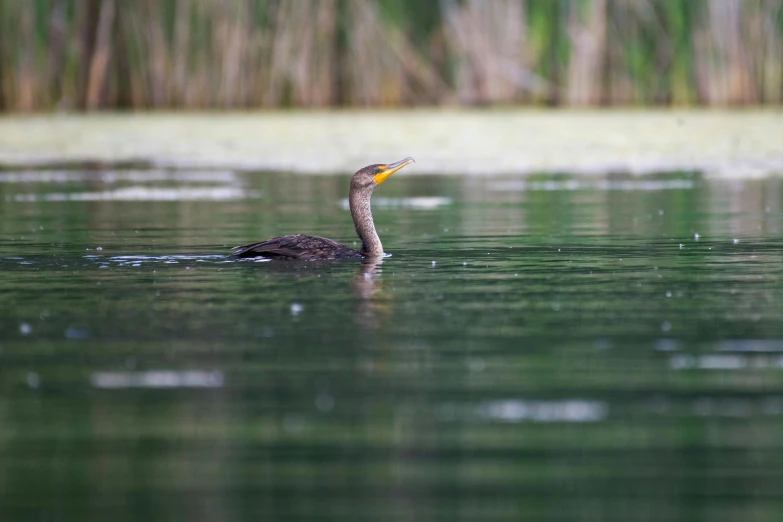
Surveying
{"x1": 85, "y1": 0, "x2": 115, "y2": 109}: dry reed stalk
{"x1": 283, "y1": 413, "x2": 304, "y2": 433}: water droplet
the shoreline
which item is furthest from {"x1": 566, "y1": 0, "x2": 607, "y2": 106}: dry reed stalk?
{"x1": 283, "y1": 413, "x2": 304, "y2": 433}: water droplet

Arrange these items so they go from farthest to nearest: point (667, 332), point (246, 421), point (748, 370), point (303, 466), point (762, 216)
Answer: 1. point (762, 216)
2. point (667, 332)
3. point (748, 370)
4. point (246, 421)
5. point (303, 466)

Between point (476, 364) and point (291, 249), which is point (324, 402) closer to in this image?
point (476, 364)

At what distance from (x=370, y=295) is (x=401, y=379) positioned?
2263mm

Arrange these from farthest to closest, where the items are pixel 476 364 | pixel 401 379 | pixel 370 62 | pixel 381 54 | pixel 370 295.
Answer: pixel 370 62 < pixel 381 54 < pixel 370 295 < pixel 476 364 < pixel 401 379

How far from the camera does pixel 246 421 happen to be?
15.9 feet

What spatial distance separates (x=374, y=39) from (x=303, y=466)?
2153cm

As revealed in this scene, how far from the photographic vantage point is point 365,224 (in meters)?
9.77

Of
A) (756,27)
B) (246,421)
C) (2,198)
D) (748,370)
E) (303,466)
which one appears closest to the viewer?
(303,466)

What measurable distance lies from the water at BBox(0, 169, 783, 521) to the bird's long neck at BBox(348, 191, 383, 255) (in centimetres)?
18

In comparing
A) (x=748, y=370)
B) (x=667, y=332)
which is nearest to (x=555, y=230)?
(x=667, y=332)

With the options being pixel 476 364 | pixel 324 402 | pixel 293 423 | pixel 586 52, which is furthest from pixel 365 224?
pixel 586 52

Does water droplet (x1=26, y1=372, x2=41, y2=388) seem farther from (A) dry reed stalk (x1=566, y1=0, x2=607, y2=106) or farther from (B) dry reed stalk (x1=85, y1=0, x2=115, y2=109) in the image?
(B) dry reed stalk (x1=85, y1=0, x2=115, y2=109)

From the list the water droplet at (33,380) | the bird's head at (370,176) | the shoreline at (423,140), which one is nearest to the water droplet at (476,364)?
the water droplet at (33,380)

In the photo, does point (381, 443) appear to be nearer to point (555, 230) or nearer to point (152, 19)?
point (555, 230)
